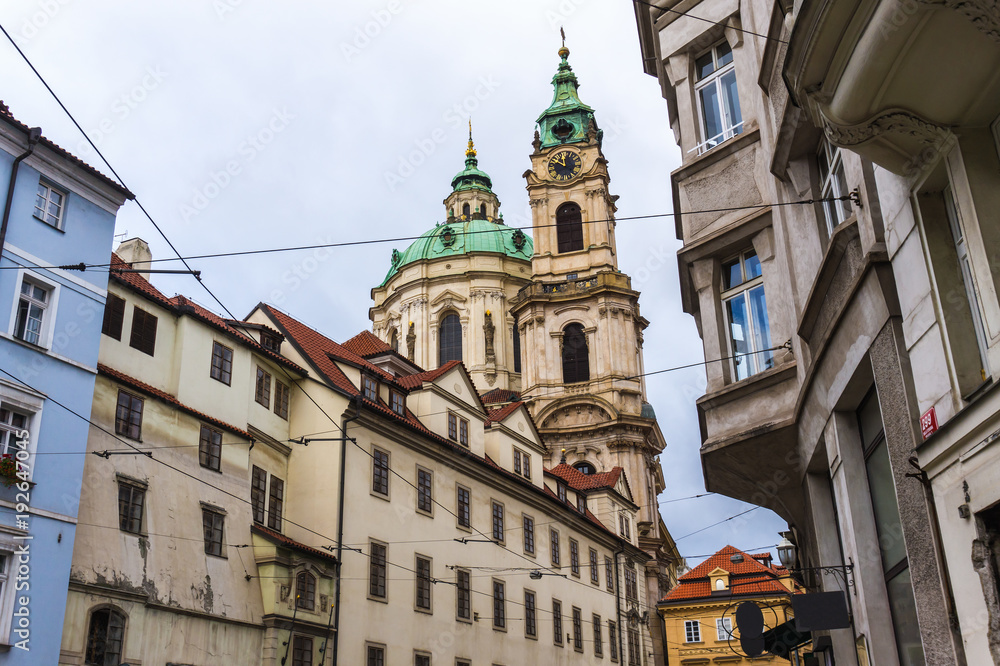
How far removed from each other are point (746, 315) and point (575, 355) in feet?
166

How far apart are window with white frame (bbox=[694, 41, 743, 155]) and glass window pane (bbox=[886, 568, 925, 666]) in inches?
315

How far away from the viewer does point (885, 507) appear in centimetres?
1115

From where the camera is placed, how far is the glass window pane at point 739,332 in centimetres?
1584

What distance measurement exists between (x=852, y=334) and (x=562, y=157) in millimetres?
62880

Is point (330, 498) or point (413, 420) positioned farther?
point (413, 420)

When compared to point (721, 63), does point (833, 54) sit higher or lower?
lower

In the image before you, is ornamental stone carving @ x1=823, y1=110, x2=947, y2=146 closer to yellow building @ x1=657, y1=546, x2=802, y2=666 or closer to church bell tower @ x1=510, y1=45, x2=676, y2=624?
yellow building @ x1=657, y1=546, x2=802, y2=666

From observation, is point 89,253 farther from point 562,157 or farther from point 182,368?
point 562,157

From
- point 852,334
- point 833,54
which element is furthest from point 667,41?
point 833,54

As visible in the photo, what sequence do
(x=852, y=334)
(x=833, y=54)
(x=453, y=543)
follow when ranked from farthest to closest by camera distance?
(x=453, y=543) → (x=852, y=334) → (x=833, y=54)

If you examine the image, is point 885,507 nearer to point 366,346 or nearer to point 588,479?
point 366,346

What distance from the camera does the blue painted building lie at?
18.1 meters

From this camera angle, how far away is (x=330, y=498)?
1078 inches

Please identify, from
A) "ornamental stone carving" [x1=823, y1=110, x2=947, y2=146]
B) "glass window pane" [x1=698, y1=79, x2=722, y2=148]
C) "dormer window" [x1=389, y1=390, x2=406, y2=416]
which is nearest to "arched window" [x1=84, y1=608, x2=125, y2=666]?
"dormer window" [x1=389, y1=390, x2=406, y2=416]
